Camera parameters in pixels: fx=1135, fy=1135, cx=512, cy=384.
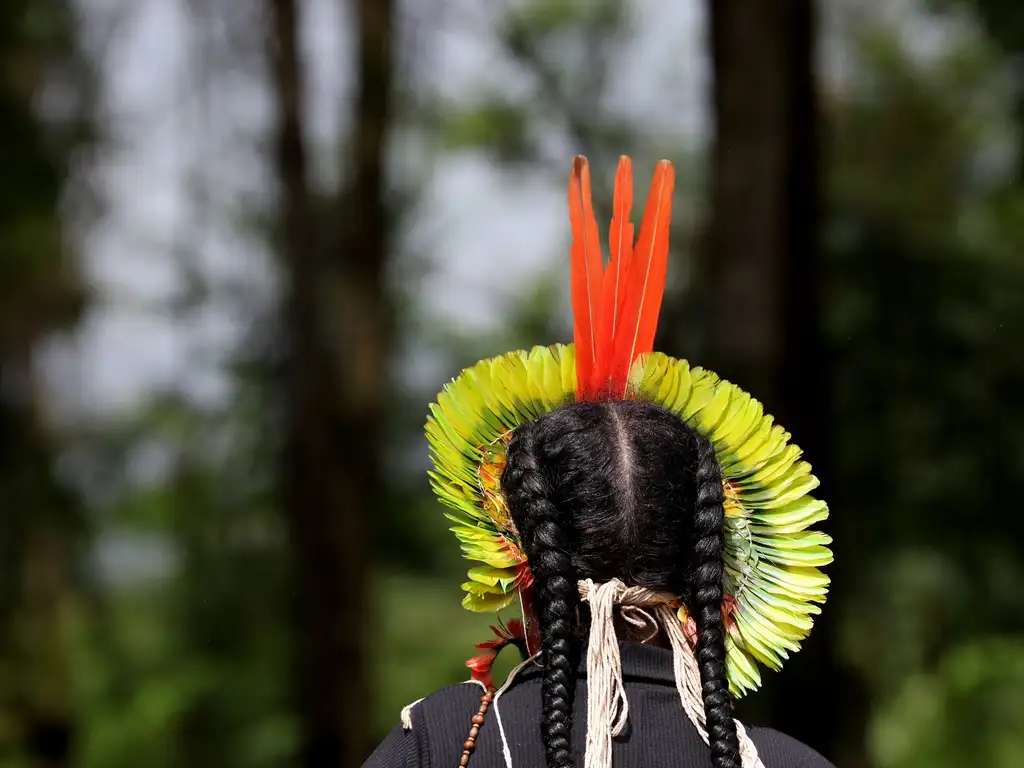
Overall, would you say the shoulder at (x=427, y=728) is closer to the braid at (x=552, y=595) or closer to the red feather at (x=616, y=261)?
the braid at (x=552, y=595)

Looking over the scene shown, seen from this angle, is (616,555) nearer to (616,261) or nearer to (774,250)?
(616,261)

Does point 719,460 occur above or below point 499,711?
above

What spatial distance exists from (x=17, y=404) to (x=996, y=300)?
7.85 m

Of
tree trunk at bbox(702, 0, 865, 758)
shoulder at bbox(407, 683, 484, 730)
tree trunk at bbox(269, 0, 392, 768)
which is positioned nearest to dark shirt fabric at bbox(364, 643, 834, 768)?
shoulder at bbox(407, 683, 484, 730)

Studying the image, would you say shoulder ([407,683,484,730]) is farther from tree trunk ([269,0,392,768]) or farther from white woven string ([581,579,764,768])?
tree trunk ([269,0,392,768])

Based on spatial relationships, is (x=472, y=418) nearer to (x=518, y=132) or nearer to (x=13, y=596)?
(x=13, y=596)

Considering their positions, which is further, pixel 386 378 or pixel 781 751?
pixel 386 378

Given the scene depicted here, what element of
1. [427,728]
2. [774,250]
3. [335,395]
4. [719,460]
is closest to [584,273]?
[719,460]

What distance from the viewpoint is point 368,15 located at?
8148mm

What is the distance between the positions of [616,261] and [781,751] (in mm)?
831

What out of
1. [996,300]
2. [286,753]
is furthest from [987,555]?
[286,753]

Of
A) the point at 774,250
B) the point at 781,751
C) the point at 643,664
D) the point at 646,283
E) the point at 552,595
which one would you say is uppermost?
the point at 774,250

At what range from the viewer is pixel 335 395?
7961 millimetres

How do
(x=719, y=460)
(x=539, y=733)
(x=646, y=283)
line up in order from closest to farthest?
(x=539, y=733)
(x=719, y=460)
(x=646, y=283)
